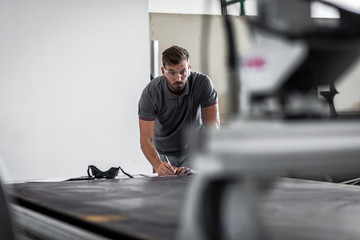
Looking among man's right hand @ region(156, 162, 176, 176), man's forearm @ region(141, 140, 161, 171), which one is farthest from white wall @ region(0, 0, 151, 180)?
man's right hand @ region(156, 162, 176, 176)

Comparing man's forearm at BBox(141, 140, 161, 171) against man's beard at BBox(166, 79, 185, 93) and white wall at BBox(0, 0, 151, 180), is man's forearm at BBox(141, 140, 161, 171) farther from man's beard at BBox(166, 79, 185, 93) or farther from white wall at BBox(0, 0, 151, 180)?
white wall at BBox(0, 0, 151, 180)

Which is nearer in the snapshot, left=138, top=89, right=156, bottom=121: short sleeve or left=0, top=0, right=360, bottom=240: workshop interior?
left=0, top=0, right=360, bottom=240: workshop interior

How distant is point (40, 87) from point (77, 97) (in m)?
0.27

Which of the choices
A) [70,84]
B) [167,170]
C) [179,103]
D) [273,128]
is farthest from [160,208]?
[70,84]

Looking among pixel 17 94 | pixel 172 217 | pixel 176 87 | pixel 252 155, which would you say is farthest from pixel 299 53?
pixel 17 94

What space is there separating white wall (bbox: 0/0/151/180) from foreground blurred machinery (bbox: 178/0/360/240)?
3.07 meters

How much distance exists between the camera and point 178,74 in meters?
2.46

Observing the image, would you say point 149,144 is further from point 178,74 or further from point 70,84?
point 70,84

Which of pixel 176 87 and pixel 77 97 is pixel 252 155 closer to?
pixel 176 87

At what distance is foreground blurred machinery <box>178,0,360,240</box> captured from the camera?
50 cm

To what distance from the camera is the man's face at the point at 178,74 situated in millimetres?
2443

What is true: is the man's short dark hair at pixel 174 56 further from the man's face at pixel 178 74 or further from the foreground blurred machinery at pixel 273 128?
the foreground blurred machinery at pixel 273 128

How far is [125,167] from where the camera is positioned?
372cm

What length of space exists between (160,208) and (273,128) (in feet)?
1.65
